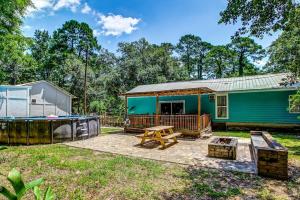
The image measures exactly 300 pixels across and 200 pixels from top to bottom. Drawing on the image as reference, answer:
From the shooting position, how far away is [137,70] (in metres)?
23.7

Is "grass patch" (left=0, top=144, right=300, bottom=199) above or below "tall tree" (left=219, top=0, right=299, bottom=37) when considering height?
below

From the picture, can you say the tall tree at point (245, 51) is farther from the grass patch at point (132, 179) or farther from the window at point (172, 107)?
the grass patch at point (132, 179)

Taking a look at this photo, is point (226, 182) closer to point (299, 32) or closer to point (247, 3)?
point (247, 3)

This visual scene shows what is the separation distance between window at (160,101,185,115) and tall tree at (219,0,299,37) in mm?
9974

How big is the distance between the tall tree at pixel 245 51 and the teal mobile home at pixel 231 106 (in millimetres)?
19113

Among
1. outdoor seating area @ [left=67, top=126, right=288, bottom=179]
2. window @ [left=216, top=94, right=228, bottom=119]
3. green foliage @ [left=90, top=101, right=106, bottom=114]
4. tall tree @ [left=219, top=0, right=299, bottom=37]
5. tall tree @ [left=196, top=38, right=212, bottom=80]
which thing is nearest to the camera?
outdoor seating area @ [left=67, top=126, right=288, bottom=179]

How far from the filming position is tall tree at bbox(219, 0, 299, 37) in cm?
494

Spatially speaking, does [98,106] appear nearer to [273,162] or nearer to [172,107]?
[172,107]

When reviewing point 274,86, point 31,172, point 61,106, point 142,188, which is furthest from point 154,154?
point 61,106

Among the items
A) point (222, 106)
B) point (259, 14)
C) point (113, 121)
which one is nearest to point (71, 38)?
point (113, 121)

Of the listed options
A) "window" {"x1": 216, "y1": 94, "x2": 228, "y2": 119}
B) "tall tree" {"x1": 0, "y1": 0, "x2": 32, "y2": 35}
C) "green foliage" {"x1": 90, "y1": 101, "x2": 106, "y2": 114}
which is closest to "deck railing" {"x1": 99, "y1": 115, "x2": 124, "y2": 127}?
"green foliage" {"x1": 90, "y1": 101, "x2": 106, "y2": 114}

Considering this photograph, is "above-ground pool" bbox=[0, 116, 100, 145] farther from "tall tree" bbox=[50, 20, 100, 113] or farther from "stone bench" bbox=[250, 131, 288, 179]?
"tall tree" bbox=[50, 20, 100, 113]

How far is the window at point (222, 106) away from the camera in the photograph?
13.6 meters

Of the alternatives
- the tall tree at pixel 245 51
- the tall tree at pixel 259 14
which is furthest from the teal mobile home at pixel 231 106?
the tall tree at pixel 245 51
